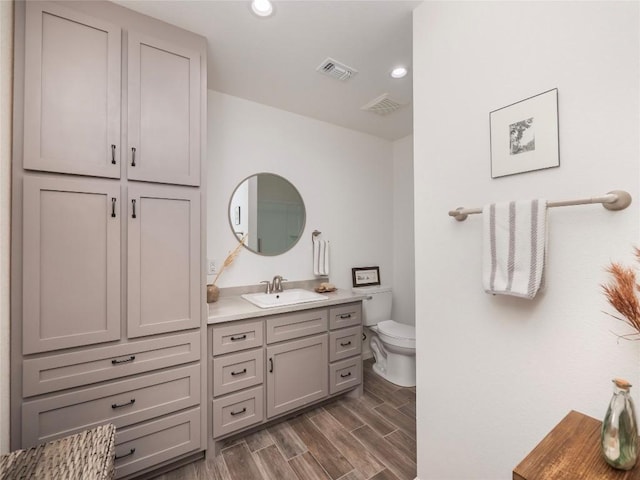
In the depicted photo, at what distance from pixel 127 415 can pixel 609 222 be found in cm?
219

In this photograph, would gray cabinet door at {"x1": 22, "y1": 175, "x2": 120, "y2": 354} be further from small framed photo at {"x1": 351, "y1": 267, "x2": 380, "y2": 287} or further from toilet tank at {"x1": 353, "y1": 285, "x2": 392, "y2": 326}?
small framed photo at {"x1": 351, "y1": 267, "x2": 380, "y2": 287}

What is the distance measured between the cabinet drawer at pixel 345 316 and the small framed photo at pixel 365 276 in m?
0.70

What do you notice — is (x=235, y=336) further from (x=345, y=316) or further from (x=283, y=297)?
(x=345, y=316)

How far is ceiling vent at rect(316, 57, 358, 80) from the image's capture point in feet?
6.01

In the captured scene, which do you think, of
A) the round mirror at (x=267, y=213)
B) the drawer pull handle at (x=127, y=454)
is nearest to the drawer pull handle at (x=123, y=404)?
the drawer pull handle at (x=127, y=454)

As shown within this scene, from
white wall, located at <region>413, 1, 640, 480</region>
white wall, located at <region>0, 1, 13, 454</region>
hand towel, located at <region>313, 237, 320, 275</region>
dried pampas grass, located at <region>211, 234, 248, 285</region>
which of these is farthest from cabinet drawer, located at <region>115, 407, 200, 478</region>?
hand towel, located at <region>313, 237, 320, 275</region>

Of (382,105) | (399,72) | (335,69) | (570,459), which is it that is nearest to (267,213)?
(335,69)

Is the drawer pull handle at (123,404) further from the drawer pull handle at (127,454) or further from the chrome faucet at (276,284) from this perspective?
the chrome faucet at (276,284)

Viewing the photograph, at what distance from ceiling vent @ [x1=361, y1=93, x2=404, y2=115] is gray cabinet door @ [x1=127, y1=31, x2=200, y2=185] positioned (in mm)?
1416

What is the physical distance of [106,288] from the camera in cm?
136

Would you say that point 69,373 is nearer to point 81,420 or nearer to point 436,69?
point 81,420

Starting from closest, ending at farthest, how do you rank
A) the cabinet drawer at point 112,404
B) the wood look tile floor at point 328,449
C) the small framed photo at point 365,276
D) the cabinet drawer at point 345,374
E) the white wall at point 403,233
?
the cabinet drawer at point 112,404, the wood look tile floor at point 328,449, the cabinet drawer at point 345,374, the small framed photo at point 365,276, the white wall at point 403,233

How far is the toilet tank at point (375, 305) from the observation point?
273 cm

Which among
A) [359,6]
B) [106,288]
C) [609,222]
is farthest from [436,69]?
[106,288]
